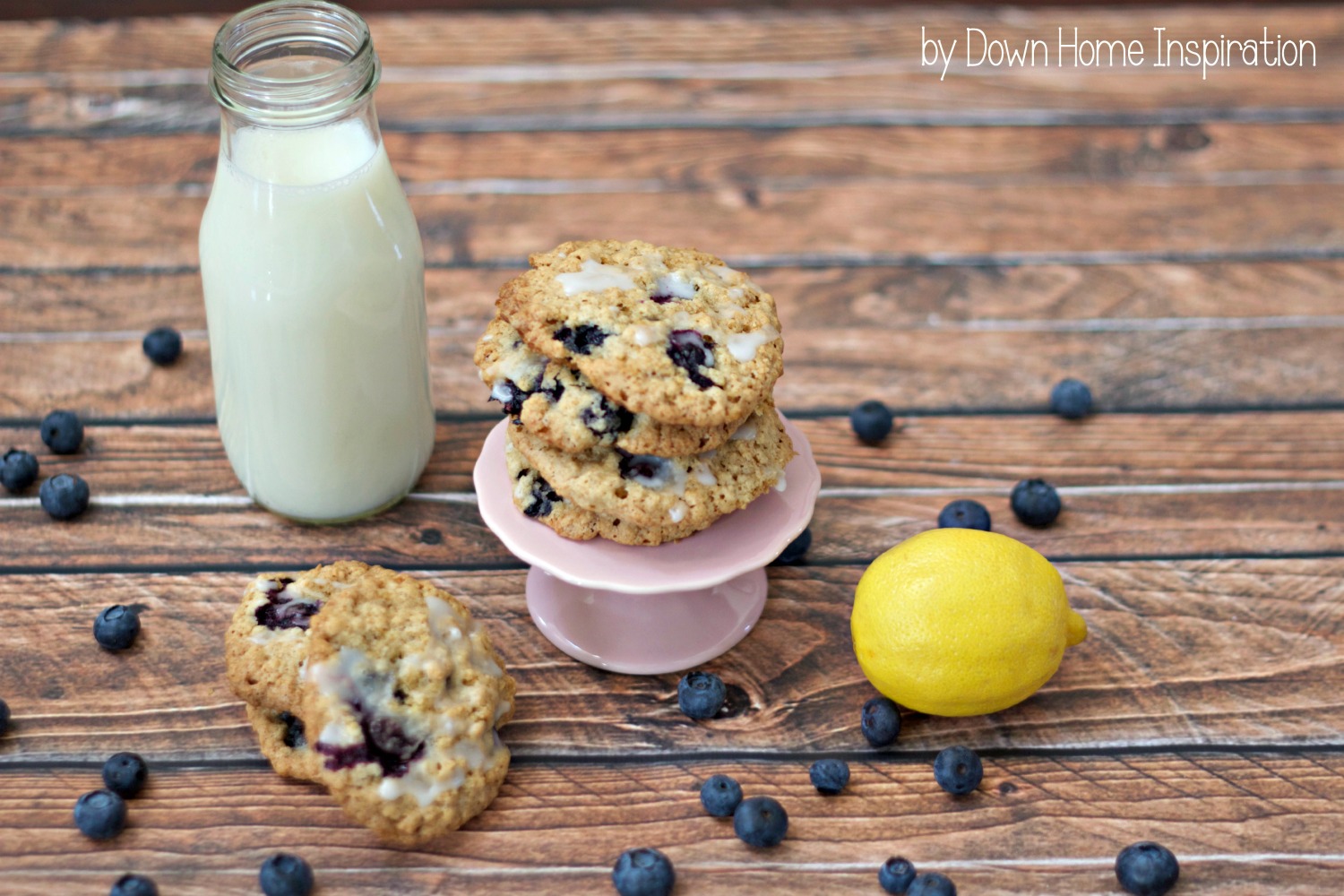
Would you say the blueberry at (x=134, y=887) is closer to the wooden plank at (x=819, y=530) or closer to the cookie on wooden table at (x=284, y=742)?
the cookie on wooden table at (x=284, y=742)

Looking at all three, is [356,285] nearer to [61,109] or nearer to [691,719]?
[691,719]

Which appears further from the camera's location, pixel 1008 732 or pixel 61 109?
pixel 61 109

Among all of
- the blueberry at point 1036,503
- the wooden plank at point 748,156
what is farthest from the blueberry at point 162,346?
the blueberry at point 1036,503

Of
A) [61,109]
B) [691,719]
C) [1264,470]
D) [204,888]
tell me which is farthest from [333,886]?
[61,109]

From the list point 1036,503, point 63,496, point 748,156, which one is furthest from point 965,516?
point 63,496

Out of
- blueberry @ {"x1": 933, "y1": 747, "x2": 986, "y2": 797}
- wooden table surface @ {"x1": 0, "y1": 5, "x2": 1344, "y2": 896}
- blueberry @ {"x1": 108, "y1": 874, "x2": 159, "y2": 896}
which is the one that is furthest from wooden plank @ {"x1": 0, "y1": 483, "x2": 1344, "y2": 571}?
blueberry @ {"x1": 108, "y1": 874, "x2": 159, "y2": 896}
